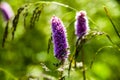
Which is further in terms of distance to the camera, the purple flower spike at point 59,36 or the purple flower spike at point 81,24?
the purple flower spike at point 81,24

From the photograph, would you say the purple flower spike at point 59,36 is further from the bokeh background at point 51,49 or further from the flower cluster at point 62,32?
the bokeh background at point 51,49

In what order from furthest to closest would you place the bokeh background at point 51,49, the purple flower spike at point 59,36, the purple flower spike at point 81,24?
the bokeh background at point 51,49 → the purple flower spike at point 81,24 → the purple flower spike at point 59,36

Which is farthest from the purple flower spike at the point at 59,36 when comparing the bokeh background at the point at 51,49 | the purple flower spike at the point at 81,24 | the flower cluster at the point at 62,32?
the bokeh background at the point at 51,49

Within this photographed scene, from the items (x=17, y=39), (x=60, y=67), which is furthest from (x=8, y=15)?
(x=60, y=67)

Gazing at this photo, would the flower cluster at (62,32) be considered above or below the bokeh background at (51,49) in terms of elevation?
below

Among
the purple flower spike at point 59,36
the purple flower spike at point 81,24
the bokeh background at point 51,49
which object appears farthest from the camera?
the bokeh background at point 51,49

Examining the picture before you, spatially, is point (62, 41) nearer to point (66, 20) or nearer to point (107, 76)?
point (107, 76)

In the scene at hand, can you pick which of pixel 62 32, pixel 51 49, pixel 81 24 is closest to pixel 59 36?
pixel 62 32

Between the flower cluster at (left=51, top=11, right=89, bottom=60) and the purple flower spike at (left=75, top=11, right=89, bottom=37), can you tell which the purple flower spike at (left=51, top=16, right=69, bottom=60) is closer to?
the flower cluster at (left=51, top=11, right=89, bottom=60)

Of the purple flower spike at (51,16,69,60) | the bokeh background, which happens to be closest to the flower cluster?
the purple flower spike at (51,16,69,60)

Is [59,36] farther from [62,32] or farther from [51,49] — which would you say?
[51,49]

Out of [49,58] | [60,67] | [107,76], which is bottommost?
[60,67]
